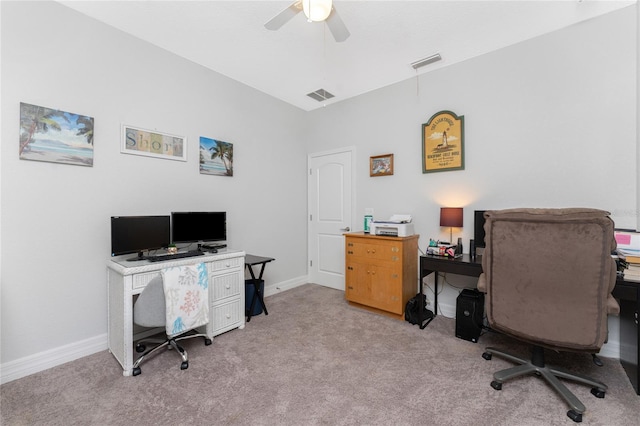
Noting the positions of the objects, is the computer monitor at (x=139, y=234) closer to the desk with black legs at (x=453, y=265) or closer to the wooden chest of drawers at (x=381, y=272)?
the wooden chest of drawers at (x=381, y=272)

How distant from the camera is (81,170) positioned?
2.32 meters

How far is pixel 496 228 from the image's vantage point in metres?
1.84

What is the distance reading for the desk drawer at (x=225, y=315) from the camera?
264cm

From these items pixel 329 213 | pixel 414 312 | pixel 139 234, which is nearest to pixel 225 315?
pixel 139 234

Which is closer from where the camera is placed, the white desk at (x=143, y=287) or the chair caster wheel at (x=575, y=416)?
the chair caster wheel at (x=575, y=416)

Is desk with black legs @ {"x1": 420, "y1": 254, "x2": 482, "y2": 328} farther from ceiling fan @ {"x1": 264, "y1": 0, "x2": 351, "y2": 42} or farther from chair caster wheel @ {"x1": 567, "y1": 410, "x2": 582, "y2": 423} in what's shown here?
ceiling fan @ {"x1": 264, "y1": 0, "x2": 351, "y2": 42}

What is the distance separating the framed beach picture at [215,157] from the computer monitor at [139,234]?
0.87 metres

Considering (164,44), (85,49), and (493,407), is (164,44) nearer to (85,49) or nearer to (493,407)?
(85,49)

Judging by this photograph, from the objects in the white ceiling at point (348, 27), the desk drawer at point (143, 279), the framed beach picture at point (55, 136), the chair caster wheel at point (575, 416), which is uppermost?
the white ceiling at point (348, 27)

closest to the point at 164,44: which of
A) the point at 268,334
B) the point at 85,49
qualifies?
the point at 85,49

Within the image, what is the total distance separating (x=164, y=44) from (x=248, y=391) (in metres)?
3.30

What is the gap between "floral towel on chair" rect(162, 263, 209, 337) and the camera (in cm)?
207

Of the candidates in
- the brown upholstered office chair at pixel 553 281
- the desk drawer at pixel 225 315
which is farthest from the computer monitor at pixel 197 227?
the brown upholstered office chair at pixel 553 281

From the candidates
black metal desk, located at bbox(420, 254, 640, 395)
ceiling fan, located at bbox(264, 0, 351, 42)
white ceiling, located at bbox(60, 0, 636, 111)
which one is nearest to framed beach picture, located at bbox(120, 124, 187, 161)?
white ceiling, located at bbox(60, 0, 636, 111)
